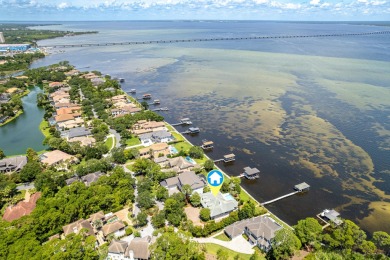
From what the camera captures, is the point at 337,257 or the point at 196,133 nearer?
the point at 337,257

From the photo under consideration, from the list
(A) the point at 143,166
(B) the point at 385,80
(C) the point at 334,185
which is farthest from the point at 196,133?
(B) the point at 385,80

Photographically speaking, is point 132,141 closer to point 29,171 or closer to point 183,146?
point 183,146

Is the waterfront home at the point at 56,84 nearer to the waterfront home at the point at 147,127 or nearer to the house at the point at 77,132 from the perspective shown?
the house at the point at 77,132

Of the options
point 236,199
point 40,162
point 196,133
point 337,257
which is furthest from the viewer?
point 196,133

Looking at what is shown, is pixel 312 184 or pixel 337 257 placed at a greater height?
pixel 337 257

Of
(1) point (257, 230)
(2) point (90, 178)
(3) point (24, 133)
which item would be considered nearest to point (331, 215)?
(1) point (257, 230)

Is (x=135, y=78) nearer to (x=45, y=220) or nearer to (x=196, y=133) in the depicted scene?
(x=196, y=133)

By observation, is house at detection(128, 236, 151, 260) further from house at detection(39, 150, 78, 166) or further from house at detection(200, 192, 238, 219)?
house at detection(39, 150, 78, 166)
